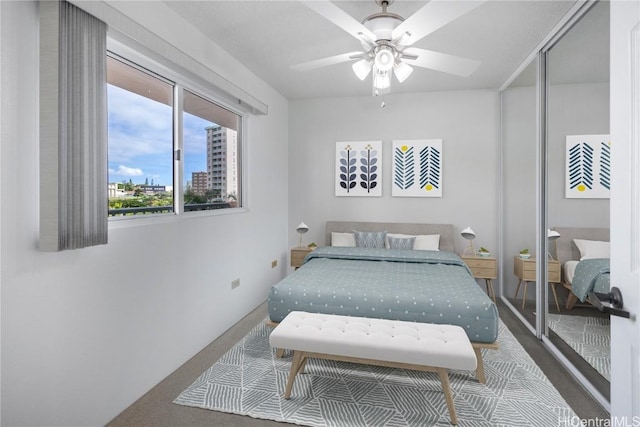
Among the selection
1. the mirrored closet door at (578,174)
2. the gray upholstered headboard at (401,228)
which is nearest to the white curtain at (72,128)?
the mirrored closet door at (578,174)

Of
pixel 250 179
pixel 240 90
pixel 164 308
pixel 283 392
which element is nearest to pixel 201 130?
pixel 240 90

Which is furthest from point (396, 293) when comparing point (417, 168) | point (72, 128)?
point (417, 168)

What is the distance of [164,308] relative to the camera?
8.03 feet

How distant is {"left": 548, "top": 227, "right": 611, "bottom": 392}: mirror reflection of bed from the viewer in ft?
6.51

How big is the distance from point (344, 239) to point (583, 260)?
2.61 metres

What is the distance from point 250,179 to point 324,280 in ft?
4.96

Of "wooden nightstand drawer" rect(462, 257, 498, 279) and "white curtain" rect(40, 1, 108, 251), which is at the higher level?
"white curtain" rect(40, 1, 108, 251)

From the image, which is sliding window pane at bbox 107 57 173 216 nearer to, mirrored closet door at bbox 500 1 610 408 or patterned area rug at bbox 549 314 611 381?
mirrored closet door at bbox 500 1 610 408

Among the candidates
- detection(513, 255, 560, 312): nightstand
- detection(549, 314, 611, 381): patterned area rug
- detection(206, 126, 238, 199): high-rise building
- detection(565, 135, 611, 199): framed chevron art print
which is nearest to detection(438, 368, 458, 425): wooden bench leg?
detection(549, 314, 611, 381): patterned area rug

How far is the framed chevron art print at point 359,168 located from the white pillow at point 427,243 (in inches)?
32.6

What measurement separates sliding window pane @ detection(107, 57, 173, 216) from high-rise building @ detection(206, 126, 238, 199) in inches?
22.6

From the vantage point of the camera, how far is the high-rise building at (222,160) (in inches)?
128

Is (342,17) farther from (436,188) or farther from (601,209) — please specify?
(436,188)

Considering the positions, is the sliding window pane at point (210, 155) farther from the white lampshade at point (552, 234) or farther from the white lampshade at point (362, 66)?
the white lampshade at point (552, 234)
